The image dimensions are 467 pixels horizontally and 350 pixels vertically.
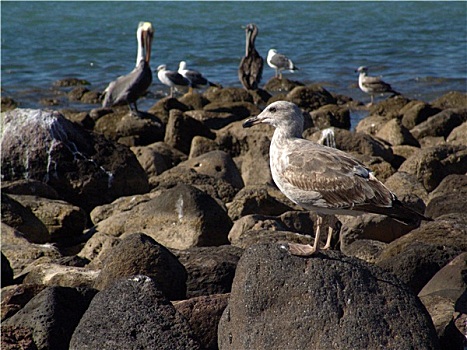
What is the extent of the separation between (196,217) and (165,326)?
293 centimetres

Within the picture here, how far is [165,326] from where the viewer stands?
5984mm

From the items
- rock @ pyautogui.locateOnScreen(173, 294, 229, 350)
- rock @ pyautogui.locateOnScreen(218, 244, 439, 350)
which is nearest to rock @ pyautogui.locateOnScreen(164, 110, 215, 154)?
rock @ pyautogui.locateOnScreen(173, 294, 229, 350)

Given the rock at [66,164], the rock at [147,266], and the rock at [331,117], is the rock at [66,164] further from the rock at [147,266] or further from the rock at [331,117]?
the rock at [331,117]

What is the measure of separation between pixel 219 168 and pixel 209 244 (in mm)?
3067

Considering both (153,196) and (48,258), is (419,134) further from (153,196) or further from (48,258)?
(48,258)

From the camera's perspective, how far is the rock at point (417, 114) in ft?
53.5

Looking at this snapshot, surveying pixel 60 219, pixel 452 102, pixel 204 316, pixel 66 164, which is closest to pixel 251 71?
pixel 452 102

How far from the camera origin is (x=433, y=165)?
11.4 m

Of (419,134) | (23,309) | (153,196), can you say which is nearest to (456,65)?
(419,134)

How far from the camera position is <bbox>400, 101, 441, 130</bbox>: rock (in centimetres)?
1631

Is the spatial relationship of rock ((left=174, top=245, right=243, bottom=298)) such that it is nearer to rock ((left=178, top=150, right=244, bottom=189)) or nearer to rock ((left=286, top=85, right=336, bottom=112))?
rock ((left=178, top=150, right=244, bottom=189))

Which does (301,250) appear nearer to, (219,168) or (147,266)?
(147,266)

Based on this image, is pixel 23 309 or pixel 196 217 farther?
pixel 196 217

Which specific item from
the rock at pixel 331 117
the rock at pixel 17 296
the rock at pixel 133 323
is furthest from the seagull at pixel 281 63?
the rock at pixel 133 323
